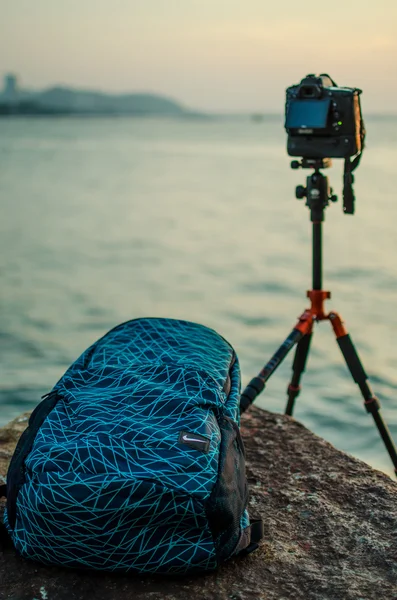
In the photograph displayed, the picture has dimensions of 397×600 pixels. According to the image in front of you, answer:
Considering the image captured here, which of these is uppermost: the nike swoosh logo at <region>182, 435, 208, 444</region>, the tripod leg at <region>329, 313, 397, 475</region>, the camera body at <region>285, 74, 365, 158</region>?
the camera body at <region>285, 74, 365, 158</region>

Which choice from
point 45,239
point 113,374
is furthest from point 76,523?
point 45,239

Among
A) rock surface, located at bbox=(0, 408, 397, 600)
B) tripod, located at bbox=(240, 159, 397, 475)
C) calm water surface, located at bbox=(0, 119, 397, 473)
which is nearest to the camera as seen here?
rock surface, located at bbox=(0, 408, 397, 600)

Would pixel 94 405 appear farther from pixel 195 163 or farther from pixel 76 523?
pixel 195 163

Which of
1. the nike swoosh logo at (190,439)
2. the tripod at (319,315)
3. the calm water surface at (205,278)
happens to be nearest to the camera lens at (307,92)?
the tripod at (319,315)

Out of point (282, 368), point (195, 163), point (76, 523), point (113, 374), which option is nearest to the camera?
point (76, 523)

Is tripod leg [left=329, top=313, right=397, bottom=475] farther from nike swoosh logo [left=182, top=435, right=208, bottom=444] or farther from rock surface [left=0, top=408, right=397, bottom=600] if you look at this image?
nike swoosh logo [left=182, top=435, right=208, bottom=444]

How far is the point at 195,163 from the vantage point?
79.6ft

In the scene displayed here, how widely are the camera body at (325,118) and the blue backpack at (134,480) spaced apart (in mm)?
1113

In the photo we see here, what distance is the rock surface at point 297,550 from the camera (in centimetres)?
195

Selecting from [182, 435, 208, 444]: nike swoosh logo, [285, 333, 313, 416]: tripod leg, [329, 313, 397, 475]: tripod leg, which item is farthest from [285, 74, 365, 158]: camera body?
[182, 435, 208, 444]: nike swoosh logo

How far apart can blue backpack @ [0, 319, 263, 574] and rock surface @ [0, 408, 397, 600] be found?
57 millimetres

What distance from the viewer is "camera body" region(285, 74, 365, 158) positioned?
9.16 feet

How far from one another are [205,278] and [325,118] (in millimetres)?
5423

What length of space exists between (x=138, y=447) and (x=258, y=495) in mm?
729
